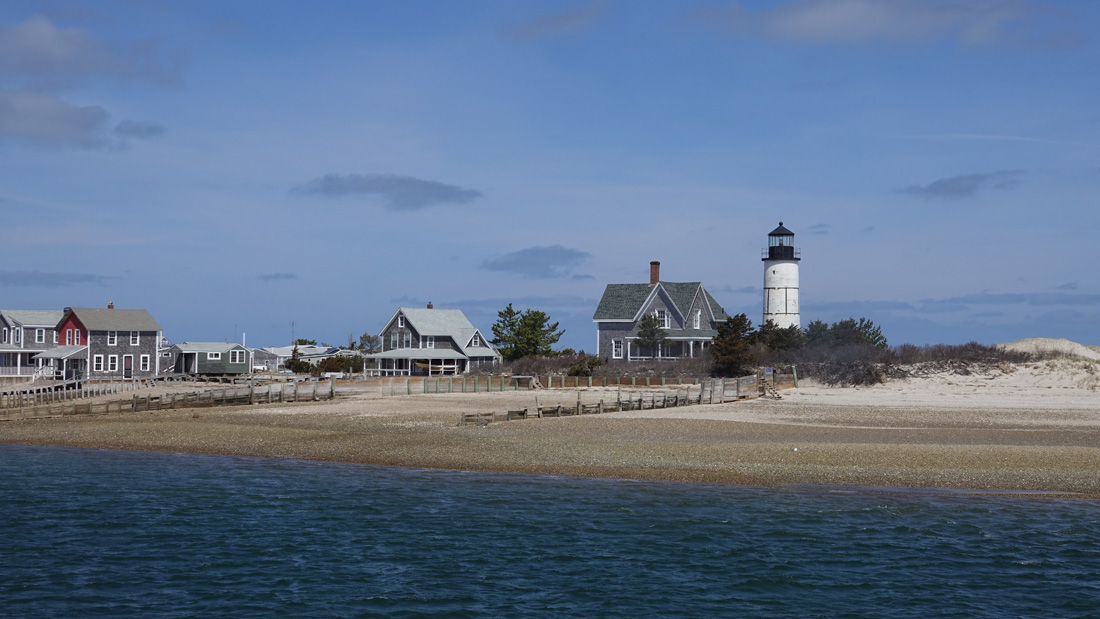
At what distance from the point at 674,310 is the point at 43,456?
52.7 m


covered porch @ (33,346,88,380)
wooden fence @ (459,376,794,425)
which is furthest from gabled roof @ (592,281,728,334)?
covered porch @ (33,346,88,380)

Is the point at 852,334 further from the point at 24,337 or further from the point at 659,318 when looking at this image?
the point at 24,337

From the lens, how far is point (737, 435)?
3391 cm

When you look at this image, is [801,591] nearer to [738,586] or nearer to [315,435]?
[738,586]

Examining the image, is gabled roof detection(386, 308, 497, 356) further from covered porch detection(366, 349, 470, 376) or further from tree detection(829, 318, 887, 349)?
tree detection(829, 318, 887, 349)

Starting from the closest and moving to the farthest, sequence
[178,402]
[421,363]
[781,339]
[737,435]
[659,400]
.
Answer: [737,435] < [659,400] < [178,402] < [781,339] < [421,363]

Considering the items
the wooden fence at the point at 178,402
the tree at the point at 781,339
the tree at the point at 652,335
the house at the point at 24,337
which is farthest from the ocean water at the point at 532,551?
the house at the point at 24,337

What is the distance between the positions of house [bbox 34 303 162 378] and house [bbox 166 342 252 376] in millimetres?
2096

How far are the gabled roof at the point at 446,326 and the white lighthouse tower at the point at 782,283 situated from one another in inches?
949

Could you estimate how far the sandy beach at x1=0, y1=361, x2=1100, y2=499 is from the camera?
2592cm

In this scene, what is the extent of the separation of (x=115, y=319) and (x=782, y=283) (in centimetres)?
5256

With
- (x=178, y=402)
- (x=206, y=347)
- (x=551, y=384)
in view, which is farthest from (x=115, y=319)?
(x=551, y=384)

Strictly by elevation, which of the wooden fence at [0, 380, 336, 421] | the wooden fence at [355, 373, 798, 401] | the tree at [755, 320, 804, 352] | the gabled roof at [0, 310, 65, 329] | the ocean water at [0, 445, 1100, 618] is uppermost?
the gabled roof at [0, 310, 65, 329]

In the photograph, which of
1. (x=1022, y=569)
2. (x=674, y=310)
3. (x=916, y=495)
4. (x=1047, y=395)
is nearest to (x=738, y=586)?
(x=1022, y=569)
